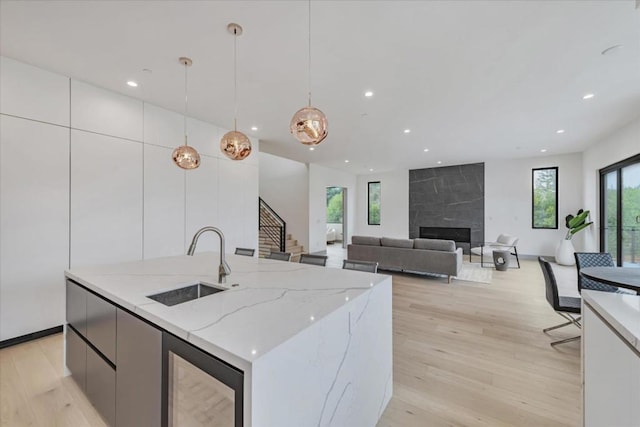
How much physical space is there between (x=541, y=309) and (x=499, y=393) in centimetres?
248

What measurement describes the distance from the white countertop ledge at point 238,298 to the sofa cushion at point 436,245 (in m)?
3.70

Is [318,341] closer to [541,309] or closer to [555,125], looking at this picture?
[541,309]

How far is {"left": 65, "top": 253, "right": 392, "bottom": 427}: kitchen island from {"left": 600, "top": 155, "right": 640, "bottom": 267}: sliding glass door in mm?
5773

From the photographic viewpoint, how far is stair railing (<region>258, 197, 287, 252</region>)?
8.31 metres

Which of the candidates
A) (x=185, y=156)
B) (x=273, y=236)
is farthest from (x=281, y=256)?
(x=273, y=236)

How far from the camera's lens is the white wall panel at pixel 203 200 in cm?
448

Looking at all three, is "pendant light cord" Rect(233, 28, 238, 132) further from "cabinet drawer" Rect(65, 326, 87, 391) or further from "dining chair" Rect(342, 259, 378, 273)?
"cabinet drawer" Rect(65, 326, 87, 391)

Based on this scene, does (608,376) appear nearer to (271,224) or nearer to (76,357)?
(76,357)

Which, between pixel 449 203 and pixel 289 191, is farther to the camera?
pixel 449 203

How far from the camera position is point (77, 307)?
2016 mm

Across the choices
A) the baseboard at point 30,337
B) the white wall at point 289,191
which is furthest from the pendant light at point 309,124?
the white wall at point 289,191

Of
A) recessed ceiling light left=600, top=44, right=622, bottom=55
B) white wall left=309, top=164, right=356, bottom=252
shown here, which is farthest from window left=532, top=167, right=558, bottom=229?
recessed ceiling light left=600, top=44, right=622, bottom=55

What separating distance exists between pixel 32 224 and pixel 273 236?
5905 millimetres

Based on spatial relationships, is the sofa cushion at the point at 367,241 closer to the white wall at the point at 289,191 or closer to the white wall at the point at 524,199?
the white wall at the point at 289,191
